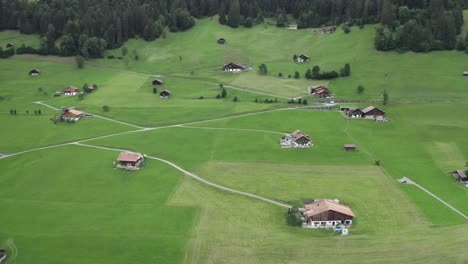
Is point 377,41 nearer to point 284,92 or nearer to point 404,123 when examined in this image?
point 284,92

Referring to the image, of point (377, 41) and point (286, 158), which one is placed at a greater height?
point (377, 41)

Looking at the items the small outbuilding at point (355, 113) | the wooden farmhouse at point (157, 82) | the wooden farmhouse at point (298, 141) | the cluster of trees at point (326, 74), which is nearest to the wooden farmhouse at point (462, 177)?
the wooden farmhouse at point (298, 141)

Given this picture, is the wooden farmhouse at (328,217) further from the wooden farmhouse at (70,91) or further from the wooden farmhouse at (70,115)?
the wooden farmhouse at (70,91)

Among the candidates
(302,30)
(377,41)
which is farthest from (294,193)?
(302,30)

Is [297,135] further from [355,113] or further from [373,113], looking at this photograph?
[373,113]

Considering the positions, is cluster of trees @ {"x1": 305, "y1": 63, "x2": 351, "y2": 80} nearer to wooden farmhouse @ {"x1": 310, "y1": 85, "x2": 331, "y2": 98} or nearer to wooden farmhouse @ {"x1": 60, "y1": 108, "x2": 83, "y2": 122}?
wooden farmhouse @ {"x1": 310, "y1": 85, "x2": 331, "y2": 98}

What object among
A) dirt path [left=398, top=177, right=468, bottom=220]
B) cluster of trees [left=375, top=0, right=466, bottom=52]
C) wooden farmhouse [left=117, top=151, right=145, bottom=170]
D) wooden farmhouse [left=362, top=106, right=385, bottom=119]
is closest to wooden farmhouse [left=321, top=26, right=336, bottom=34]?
cluster of trees [left=375, top=0, right=466, bottom=52]

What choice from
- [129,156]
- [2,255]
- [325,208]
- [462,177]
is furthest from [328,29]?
[2,255]
